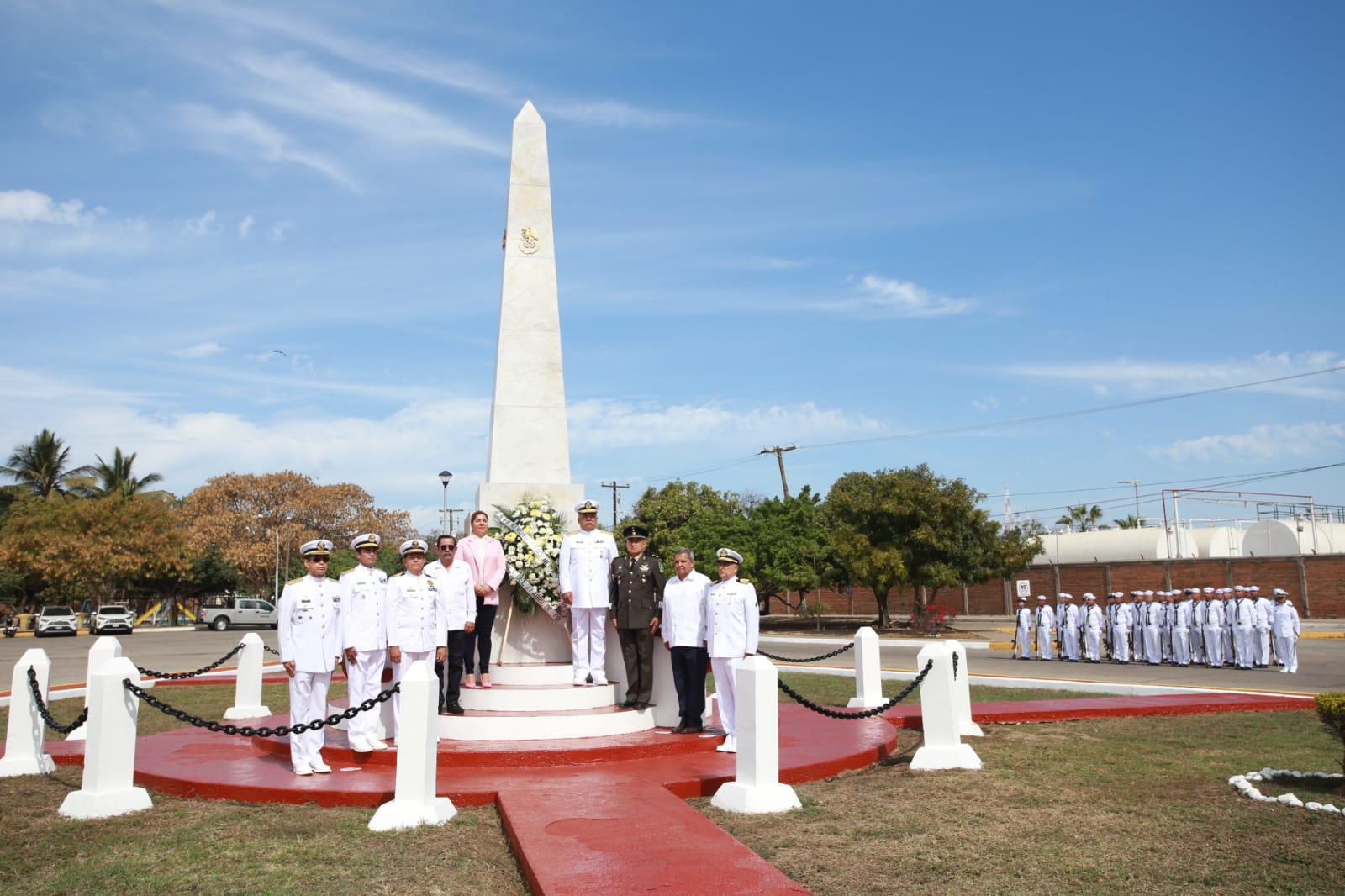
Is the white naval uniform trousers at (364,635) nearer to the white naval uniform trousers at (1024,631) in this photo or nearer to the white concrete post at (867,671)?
the white concrete post at (867,671)

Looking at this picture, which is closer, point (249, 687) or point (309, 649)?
point (309, 649)

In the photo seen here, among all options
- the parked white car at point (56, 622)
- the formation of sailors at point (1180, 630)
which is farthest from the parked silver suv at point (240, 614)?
the formation of sailors at point (1180, 630)

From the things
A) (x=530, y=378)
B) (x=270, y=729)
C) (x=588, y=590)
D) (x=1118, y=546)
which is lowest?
(x=270, y=729)

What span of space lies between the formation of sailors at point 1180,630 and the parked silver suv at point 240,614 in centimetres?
3063

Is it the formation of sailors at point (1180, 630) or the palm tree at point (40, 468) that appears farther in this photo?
the palm tree at point (40, 468)

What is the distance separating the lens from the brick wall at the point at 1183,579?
32375mm

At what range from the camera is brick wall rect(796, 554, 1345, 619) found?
1275 inches

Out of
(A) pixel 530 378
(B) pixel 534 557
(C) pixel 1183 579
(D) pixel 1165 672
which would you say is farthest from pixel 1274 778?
(C) pixel 1183 579

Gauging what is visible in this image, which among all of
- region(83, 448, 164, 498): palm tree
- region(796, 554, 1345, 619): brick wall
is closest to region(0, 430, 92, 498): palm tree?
region(83, 448, 164, 498): palm tree

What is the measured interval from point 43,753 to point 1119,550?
41787mm

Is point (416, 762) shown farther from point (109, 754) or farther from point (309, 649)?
point (109, 754)

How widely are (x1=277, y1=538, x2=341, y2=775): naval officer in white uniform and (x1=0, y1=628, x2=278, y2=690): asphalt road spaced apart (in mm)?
8607

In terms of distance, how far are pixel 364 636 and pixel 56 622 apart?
109 feet

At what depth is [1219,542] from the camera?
4066cm
